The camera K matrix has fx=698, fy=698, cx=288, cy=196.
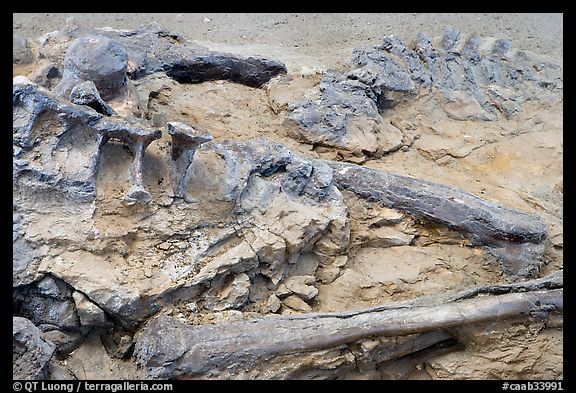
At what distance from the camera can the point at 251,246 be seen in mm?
3531

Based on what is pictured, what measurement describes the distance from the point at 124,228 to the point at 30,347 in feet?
2.36

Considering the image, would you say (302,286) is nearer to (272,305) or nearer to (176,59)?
(272,305)

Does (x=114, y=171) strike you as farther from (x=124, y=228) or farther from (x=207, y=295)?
(x=207, y=295)

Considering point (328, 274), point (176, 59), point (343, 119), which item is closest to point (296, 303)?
point (328, 274)

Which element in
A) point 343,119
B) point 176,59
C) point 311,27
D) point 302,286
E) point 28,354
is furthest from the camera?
point 311,27

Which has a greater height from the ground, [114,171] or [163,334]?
[114,171]

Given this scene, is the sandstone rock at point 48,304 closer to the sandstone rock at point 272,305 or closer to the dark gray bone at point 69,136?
the dark gray bone at point 69,136

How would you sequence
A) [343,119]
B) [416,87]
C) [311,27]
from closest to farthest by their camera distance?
[343,119]
[416,87]
[311,27]

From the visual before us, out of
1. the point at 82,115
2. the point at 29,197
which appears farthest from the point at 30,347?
the point at 82,115

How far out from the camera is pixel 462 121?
5.09 meters

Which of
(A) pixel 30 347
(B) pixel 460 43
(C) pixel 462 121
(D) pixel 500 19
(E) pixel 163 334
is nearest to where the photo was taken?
(A) pixel 30 347

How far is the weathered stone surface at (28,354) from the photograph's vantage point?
9.35 ft

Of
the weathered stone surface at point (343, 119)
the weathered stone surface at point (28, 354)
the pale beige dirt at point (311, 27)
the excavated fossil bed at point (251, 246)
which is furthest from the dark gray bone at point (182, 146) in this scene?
the pale beige dirt at point (311, 27)

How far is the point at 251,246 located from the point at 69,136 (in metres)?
1.04
